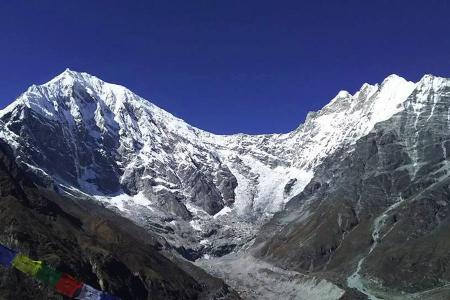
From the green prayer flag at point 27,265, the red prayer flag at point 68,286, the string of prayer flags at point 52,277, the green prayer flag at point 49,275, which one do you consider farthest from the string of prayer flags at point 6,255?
the red prayer flag at point 68,286

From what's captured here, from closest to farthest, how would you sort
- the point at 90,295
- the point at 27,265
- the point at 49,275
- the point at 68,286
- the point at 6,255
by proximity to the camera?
the point at 6,255 → the point at 27,265 → the point at 49,275 → the point at 90,295 → the point at 68,286

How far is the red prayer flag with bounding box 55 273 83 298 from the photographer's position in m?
69.3

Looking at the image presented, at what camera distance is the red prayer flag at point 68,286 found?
69312mm

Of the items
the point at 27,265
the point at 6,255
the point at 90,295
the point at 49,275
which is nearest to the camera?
the point at 6,255

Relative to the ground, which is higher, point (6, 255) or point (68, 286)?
point (6, 255)

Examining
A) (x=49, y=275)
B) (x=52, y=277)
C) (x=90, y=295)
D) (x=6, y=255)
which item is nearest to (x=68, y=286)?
(x=52, y=277)

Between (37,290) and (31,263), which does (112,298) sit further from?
(37,290)

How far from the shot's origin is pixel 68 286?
69.9 meters

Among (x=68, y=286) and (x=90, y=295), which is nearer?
(x=90, y=295)

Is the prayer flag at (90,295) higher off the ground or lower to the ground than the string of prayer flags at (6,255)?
lower

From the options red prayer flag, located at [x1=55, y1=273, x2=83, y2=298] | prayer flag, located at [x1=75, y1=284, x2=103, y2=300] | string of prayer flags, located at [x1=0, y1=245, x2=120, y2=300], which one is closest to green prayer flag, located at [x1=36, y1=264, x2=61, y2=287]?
string of prayer flags, located at [x1=0, y1=245, x2=120, y2=300]

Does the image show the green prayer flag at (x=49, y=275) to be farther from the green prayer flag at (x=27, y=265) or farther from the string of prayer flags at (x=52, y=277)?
the green prayer flag at (x=27, y=265)

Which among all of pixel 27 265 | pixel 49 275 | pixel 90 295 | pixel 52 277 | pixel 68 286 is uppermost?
pixel 27 265

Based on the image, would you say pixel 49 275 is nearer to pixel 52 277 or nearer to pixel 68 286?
pixel 52 277
